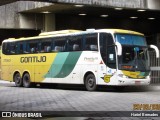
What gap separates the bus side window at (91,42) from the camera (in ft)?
74.8

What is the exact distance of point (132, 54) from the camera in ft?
73.1

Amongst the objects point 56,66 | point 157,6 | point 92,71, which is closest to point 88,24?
point 157,6

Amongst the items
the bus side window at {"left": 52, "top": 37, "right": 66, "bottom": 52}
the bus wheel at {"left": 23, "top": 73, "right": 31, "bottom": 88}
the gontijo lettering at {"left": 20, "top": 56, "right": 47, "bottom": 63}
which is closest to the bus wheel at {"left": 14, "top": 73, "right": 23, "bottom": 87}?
the bus wheel at {"left": 23, "top": 73, "right": 31, "bottom": 88}

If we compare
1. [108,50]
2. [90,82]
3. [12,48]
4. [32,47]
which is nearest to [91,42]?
[108,50]

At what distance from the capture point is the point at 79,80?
2397cm

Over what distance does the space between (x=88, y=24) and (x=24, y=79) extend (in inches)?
394

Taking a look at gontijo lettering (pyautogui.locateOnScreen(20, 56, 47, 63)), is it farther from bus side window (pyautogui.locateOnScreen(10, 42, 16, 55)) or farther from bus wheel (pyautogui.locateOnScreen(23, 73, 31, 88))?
bus side window (pyautogui.locateOnScreen(10, 42, 16, 55))

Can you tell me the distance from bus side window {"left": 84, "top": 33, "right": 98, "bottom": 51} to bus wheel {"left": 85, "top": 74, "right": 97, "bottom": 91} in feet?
4.79

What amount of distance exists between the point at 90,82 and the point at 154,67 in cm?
623

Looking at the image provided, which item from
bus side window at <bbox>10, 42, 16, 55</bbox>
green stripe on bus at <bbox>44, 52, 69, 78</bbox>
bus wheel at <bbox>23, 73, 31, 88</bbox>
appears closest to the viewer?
green stripe on bus at <bbox>44, 52, 69, 78</bbox>

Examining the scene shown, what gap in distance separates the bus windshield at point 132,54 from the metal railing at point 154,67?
16.2 ft

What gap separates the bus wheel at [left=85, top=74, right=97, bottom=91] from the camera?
22922mm

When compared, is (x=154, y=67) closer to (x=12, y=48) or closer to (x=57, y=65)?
(x=57, y=65)

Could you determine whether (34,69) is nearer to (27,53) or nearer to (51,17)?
(27,53)
